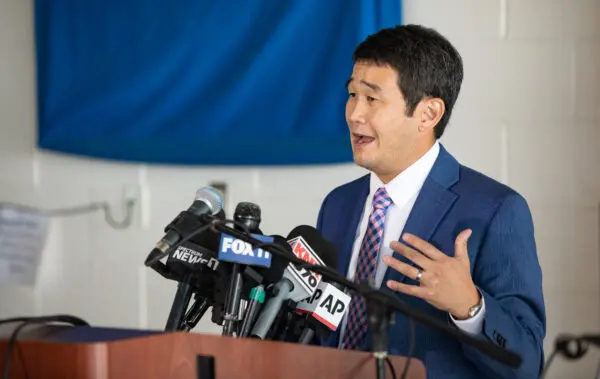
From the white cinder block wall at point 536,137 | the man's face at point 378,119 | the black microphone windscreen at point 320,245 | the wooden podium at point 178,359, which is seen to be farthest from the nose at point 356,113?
the white cinder block wall at point 536,137

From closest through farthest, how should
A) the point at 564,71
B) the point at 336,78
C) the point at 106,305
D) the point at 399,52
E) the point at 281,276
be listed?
the point at 281,276
the point at 399,52
the point at 564,71
the point at 336,78
the point at 106,305

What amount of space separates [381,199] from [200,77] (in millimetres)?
1360

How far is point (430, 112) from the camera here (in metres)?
2.18

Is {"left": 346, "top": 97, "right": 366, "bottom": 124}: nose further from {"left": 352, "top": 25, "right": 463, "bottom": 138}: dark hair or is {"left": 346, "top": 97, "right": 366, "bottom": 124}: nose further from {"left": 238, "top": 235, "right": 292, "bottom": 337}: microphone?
{"left": 238, "top": 235, "right": 292, "bottom": 337}: microphone

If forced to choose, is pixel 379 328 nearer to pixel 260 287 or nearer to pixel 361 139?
pixel 260 287

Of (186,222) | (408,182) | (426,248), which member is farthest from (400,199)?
(186,222)

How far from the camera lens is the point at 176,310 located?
5.74ft

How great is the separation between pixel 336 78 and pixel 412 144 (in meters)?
0.98

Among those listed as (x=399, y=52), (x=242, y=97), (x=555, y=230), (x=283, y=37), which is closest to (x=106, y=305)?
(x=242, y=97)

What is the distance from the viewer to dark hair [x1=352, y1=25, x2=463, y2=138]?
2119 mm

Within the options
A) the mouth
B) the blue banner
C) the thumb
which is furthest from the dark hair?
the blue banner

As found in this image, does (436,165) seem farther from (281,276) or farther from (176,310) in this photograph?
(176,310)

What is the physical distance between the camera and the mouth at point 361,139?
2.14 metres

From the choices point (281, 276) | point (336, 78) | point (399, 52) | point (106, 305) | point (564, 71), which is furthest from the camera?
point (106, 305)
